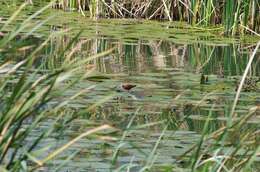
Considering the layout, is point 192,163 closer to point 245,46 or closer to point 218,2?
point 245,46

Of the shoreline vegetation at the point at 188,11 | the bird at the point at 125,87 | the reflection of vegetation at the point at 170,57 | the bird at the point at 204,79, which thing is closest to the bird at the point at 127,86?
the bird at the point at 125,87

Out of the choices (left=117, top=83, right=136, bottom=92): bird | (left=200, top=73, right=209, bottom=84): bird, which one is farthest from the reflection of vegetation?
(left=117, top=83, right=136, bottom=92): bird

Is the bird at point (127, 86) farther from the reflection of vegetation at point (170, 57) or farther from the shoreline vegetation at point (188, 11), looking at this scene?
the shoreline vegetation at point (188, 11)

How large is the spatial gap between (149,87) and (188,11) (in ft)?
14.6

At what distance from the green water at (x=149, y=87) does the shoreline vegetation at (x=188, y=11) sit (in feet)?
0.80

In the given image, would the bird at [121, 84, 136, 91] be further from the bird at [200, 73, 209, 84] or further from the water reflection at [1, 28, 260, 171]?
the bird at [200, 73, 209, 84]

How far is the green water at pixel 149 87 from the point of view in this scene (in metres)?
4.39

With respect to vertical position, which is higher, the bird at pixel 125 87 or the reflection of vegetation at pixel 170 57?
the bird at pixel 125 87

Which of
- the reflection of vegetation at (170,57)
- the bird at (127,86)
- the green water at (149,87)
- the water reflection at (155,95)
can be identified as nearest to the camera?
the green water at (149,87)

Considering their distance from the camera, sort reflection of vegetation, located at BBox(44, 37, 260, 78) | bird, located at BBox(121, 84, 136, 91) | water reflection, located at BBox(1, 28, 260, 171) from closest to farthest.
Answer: water reflection, located at BBox(1, 28, 260, 171)
bird, located at BBox(121, 84, 136, 91)
reflection of vegetation, located at BBox(44, 37, 260, 78)

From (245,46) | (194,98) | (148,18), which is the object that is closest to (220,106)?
(194,98)

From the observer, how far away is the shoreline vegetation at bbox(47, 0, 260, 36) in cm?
999

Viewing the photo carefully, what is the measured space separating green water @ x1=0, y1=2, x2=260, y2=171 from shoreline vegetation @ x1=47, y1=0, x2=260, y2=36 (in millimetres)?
244

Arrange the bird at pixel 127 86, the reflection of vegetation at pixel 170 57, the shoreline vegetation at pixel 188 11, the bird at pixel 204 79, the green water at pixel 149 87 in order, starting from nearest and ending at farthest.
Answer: the green water at pixel 149 87 → the bird at pixel 127 86 → the bird at pixel 204 79 → the reflection of vegetation at pixel 170 57 → the shoreline vegetation at pixel 188 11
